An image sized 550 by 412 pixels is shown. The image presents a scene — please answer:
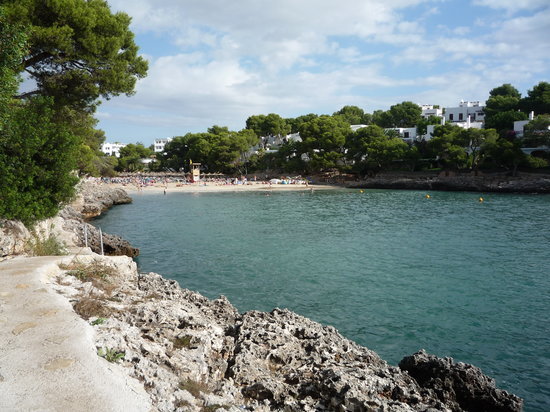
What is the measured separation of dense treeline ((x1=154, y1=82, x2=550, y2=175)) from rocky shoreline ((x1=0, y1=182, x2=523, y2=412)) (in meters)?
59.7

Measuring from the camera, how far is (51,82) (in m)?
15.4

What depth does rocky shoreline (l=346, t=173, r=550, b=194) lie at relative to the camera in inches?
2196

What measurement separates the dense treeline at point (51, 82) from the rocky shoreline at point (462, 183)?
181 feet

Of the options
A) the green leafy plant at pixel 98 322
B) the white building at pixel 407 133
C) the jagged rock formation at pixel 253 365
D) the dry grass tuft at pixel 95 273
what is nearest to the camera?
the jagged rock formation at pixel 253 365

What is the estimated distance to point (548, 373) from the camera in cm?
973

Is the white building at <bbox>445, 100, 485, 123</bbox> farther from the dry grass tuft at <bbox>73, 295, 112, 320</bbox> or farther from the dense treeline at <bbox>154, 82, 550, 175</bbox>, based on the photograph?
the dry grass tuft at <bbox>73, 295, 112, 320</bbox>

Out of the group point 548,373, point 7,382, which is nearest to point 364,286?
point 548,373

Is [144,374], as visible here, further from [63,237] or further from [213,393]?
[63,237]

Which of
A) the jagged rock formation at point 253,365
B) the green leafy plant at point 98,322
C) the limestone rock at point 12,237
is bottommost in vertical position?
the jagged rock formation at point 253,365

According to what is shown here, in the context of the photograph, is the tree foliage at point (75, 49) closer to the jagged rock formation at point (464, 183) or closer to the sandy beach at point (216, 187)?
the sandy beach at point (216, 187)

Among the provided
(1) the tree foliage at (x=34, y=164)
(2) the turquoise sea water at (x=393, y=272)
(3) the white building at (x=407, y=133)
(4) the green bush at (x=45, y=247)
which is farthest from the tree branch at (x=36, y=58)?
(3) the white building at (x=407, y=133)

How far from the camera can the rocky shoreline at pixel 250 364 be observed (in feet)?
19.3

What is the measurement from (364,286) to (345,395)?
437 inches

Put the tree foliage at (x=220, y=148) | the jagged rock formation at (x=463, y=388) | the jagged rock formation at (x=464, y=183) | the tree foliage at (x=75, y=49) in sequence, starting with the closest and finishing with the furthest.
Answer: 1. the jagged rock formation at (x=463, y=388)
2. the tree foliage at (x=75, y=49)
3. the jagged rock formation at (x=464, y=183)
4. the tree foliage at (x=220, y=148)
